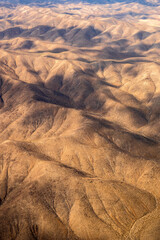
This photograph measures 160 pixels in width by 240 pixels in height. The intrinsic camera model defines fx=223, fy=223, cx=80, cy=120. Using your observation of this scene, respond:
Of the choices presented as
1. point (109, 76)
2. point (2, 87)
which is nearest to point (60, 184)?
point (2, 87)

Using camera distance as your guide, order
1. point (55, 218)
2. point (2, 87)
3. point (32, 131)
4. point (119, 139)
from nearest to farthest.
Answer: point (55, 218) → point (119, 139) → point (32, 131) → point (2, 87)

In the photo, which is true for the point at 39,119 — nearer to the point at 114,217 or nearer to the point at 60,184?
the point at 60,184

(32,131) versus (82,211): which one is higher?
(82,211)

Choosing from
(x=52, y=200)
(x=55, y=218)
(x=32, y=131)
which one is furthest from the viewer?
(x=32, y=131)

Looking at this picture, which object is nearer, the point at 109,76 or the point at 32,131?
the point at 32,131

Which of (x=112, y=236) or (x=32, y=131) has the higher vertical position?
(x=112, y=236)

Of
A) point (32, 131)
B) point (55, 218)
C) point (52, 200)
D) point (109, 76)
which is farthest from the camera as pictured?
point (109, 76)

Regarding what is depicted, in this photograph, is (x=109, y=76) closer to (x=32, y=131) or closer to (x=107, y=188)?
(x=32, y=131)

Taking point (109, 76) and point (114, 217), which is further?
point (109, 76)

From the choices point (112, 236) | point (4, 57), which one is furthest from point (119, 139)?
point (4, 57)
